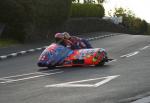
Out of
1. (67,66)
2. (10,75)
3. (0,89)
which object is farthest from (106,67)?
(0,89)

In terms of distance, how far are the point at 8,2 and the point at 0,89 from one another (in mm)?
18128

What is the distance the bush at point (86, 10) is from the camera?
47.0 meters

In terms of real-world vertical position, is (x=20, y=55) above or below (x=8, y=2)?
below

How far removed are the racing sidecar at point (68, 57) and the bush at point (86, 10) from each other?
A: 27.3 m

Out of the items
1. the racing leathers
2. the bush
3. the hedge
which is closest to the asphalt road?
the racing leathers

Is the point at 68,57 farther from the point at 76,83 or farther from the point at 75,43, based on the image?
the point at 76,83

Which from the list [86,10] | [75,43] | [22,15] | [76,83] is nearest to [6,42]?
[22,15]

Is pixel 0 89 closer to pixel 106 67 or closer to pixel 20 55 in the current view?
pixel 106 67

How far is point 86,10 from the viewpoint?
49.4 meters

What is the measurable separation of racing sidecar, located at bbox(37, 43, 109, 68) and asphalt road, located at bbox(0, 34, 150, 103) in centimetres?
39

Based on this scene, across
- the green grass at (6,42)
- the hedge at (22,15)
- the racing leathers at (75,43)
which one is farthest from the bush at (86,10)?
the racing leathers at (75,43)

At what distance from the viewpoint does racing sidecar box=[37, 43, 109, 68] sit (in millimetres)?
18406

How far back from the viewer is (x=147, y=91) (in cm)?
1193

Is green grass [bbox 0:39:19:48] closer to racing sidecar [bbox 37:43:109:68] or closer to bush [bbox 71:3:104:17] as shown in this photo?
racing sidecar [bbox 37:43:109:68]
